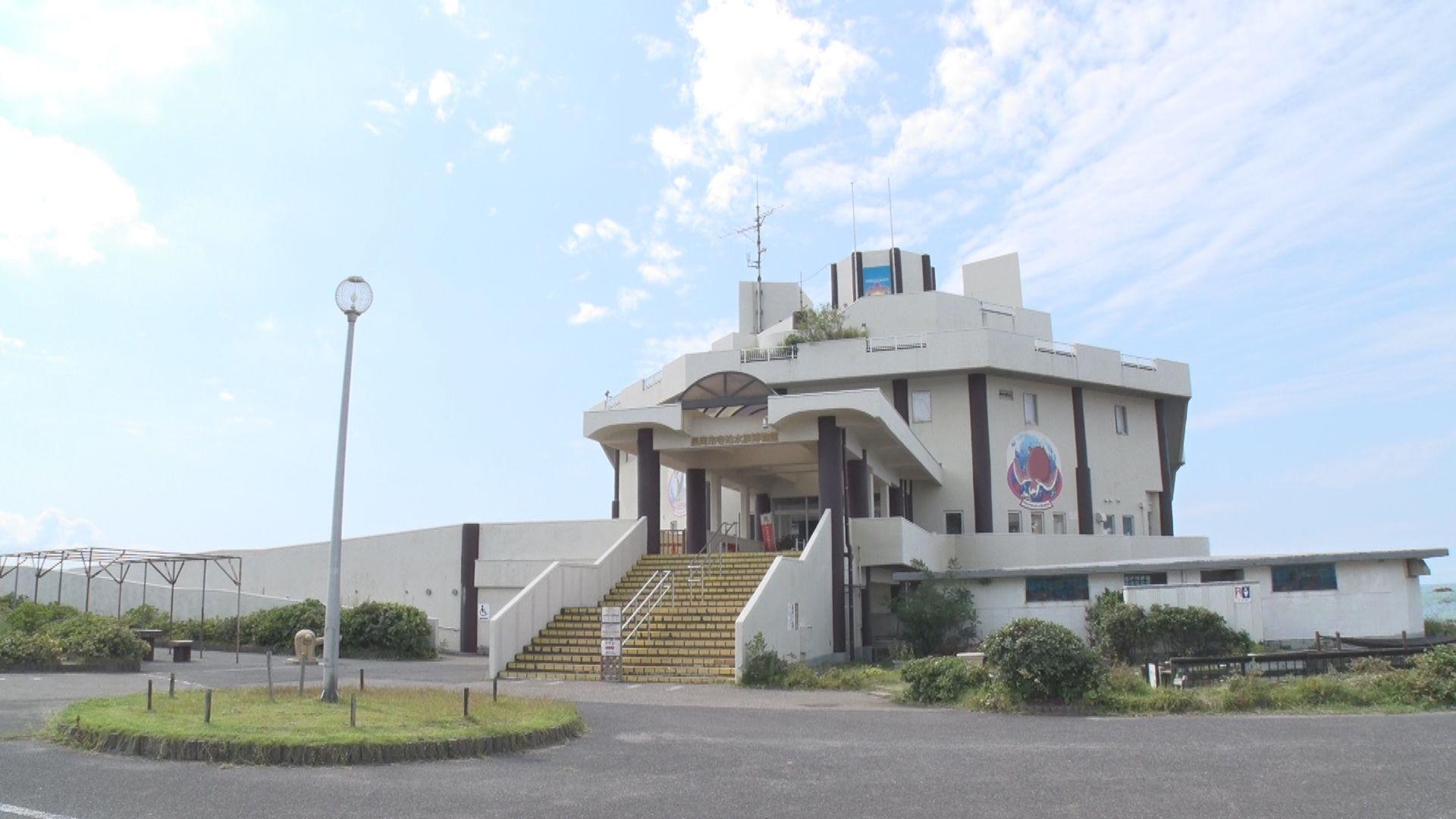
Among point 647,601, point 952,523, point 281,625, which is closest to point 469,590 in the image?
point 281,625

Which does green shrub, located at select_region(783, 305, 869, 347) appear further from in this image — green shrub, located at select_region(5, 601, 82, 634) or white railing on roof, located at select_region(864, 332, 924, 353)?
green shrub, located at select_region(5, 601, 82, 634)

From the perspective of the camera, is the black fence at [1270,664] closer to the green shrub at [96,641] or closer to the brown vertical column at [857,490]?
the brown vertical column at [857,490]

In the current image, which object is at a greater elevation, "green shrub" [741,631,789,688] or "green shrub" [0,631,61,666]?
"green shrub" [0,631,61,666]

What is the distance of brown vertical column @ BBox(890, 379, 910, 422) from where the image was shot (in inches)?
1431

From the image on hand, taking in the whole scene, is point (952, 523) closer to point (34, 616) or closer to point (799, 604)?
point (799, 604)

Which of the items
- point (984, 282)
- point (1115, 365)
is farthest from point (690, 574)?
point (984, 282)

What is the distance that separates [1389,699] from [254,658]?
21975 mm

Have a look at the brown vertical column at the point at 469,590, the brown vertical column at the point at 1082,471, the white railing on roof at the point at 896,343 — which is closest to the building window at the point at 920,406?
the white railing on roof at the point at 896,343

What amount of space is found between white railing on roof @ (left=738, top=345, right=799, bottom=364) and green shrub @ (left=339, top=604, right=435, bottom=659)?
16788 millimetres

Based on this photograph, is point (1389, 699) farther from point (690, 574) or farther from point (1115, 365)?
point (1115, 365)

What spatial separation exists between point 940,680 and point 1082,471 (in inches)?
965

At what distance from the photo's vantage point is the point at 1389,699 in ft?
45.7

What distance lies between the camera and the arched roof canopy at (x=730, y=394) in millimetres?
24641

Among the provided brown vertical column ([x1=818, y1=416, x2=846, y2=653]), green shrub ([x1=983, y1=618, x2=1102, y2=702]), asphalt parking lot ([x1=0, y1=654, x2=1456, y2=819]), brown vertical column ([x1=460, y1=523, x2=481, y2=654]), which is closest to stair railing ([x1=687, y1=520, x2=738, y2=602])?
brown vertical column ([x1=818, y1=416, x2=846, y2=653])
